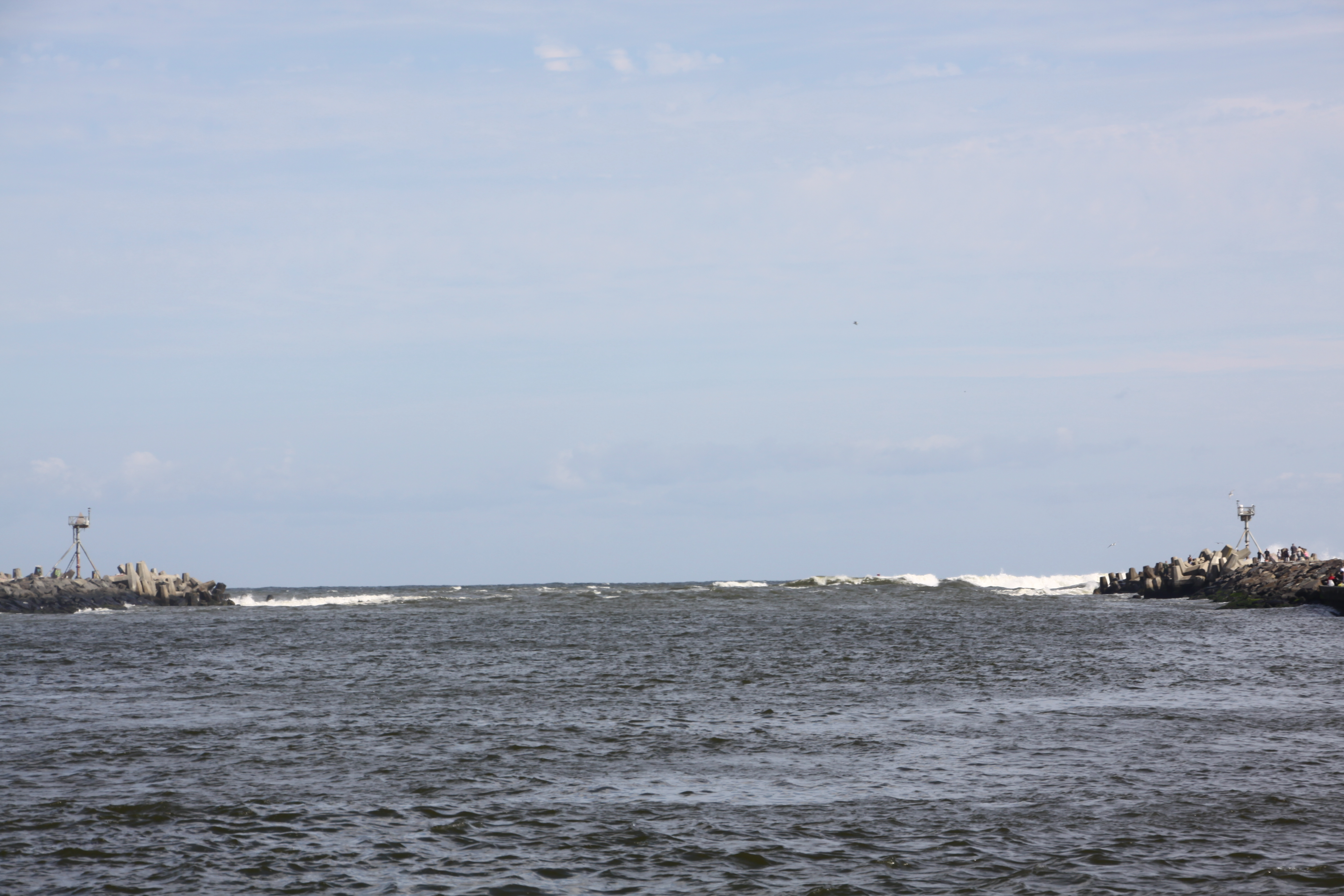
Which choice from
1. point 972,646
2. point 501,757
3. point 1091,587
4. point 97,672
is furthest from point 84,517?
point 1091,587

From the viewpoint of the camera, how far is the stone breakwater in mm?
57406

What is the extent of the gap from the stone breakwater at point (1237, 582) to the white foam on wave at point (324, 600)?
62.2 m

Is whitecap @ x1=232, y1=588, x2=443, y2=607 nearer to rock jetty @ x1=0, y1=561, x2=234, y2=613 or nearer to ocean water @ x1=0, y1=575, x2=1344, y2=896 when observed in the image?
rock jetty @ x1=0, y1=561, x2=234, y2=613

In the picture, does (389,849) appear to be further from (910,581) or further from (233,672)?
(910,581)

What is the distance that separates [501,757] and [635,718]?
15.3 ft

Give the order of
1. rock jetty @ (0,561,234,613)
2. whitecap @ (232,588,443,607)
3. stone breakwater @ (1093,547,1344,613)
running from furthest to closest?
whitecap @ (232,588,443,607) < rock jetty @ (0,561,234,613) < stone breakwater @ (1093,547,1344,613)

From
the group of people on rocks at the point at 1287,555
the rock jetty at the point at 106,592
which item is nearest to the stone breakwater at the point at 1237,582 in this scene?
the group of people on rocks at the point at 1287,555

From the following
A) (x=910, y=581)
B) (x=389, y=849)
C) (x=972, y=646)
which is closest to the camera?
(x=389, y=849)

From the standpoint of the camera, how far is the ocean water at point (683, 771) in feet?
41.1

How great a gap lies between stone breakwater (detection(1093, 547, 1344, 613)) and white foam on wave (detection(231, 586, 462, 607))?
62186mm

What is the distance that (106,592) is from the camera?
77500mm

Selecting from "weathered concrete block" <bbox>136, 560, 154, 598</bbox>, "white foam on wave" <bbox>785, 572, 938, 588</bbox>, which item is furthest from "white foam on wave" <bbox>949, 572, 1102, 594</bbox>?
"weathered concrete block" <bbox>136, 560, 154, 598</bbox>

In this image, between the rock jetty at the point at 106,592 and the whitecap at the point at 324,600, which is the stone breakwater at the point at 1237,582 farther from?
the rock jetty at the point at 106,592

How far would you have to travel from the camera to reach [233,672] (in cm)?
3406
